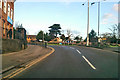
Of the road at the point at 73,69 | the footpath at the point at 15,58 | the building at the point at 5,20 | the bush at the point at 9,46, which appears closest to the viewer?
the road at the point at 73,69

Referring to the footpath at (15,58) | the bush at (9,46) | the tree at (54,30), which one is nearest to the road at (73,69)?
the footpath at (15,58)

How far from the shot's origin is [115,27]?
55.1 meters

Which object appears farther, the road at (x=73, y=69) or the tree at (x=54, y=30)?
the tree at (x=54, y=30)

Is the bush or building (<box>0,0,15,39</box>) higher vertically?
building (<box>0,0,15,39</box>)

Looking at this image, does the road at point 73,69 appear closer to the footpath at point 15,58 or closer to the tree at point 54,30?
the footpath at point 15,58

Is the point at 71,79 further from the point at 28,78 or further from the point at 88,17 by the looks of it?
the point at 88,17

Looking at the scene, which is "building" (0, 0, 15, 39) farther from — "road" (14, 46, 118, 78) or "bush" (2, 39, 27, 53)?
"road" (14, 46, 118, 78)

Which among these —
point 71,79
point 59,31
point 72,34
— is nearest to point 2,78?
point 71,79

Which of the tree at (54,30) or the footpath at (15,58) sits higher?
the tree at (54,30)

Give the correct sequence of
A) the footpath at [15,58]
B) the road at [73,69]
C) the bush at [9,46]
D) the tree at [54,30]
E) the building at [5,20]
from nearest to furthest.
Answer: the road at [73,69] < the footpath at [15,58] < the bush at [9,46] < the building at [5,20] < the tree at [54,30]

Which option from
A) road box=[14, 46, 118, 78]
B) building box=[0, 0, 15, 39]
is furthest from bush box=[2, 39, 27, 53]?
road box=[14, 46, 118, 78]

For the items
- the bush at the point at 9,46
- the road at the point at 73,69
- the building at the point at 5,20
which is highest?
the building at the point at 5,20

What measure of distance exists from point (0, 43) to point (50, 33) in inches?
3025

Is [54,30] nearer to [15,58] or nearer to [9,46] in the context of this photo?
[9,46]
